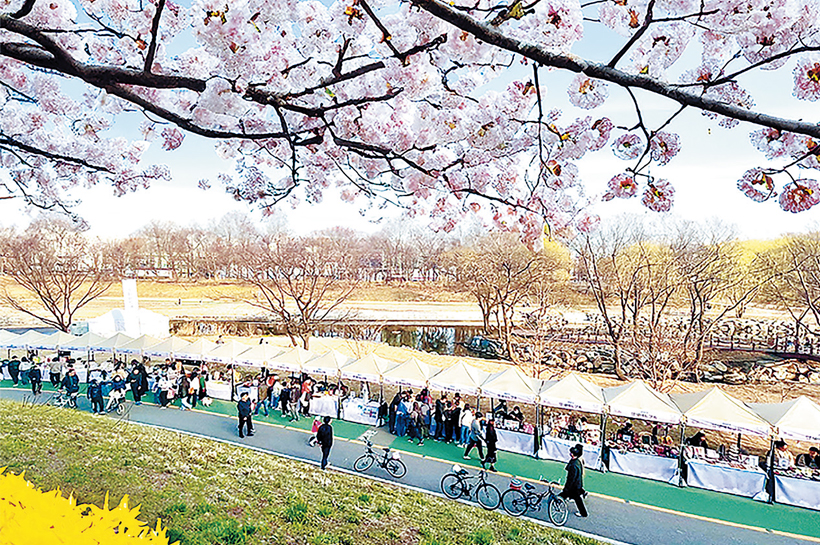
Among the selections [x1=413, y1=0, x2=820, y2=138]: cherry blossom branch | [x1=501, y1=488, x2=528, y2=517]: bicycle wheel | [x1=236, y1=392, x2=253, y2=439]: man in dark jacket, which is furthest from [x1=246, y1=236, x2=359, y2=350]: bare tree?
[x1=413, y1=0, x2=820, y2=138]: cherry blossom branch

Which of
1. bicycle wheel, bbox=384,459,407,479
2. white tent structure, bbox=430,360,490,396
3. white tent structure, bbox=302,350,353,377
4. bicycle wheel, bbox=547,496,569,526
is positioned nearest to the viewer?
bicycle wheel, bbox=547,496,569,526

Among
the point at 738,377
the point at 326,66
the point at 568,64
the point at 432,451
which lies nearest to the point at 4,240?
the point at 432,451

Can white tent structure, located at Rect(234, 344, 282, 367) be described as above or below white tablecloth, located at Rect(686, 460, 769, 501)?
above

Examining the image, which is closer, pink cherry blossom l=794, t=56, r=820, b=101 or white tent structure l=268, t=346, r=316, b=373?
pink cherry blossom l=794, t=56, r=820, b=101

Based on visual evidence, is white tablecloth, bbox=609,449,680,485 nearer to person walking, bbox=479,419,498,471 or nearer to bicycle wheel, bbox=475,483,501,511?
person walking, bbox=479,419,498,471

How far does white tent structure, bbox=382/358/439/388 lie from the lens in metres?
12.8

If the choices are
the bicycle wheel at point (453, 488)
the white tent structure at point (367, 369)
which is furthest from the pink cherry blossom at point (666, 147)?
the white tent structure at point (367, 369)

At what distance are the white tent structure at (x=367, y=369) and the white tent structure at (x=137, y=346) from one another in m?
6.68

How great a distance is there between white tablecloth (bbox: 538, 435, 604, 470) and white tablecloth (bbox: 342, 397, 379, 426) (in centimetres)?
418

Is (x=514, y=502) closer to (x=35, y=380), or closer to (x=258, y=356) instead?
(x=258, y=356)

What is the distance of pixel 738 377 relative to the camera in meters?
22.5

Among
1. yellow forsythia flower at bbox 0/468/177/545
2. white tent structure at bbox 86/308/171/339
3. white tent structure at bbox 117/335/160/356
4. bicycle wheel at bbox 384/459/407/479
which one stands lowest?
bicycle wheel at bbox 384/459/407/479

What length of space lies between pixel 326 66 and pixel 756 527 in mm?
9380

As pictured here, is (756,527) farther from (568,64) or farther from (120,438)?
(120,438)
